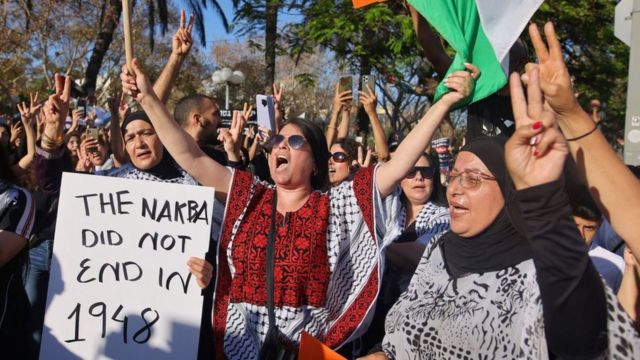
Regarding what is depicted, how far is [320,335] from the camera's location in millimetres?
3043

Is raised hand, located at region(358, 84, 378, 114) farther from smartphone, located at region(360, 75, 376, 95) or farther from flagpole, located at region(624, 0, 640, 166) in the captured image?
flagpole, located at region(624, 0, 640, 166)

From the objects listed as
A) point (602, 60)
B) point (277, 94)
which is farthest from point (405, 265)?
point (602, 60)

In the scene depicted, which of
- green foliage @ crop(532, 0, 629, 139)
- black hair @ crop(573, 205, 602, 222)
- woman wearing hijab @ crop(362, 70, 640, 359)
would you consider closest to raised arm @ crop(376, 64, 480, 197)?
woman wearing hijab @ crop(362, 70, 640, 359)

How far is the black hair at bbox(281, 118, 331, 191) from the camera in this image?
3.30m

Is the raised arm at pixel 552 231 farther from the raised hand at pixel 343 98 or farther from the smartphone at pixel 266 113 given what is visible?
the raised hand at pixel 343 98

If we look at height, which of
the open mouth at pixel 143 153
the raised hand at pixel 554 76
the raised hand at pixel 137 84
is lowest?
the open mouth at pixel 143 153

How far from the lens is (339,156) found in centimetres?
526

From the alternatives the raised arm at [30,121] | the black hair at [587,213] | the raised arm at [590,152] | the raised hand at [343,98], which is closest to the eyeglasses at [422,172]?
the raised hand at [343,98]

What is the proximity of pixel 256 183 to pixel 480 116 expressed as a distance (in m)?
1.16

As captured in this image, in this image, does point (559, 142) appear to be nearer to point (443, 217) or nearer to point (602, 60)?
point (443, 217)

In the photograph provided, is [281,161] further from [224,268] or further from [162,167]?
[162,167]

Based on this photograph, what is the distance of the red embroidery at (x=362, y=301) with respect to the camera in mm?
3010

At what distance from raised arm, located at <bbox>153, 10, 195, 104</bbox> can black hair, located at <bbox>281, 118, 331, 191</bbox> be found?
0.71 m

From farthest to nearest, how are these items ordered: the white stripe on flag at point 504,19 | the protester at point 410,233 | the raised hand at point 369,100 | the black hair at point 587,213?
the raised hand at point 369,100 → the protester at point 410,233 → the white stripe on flag at point 504,19 → the black hair at point 587,213
